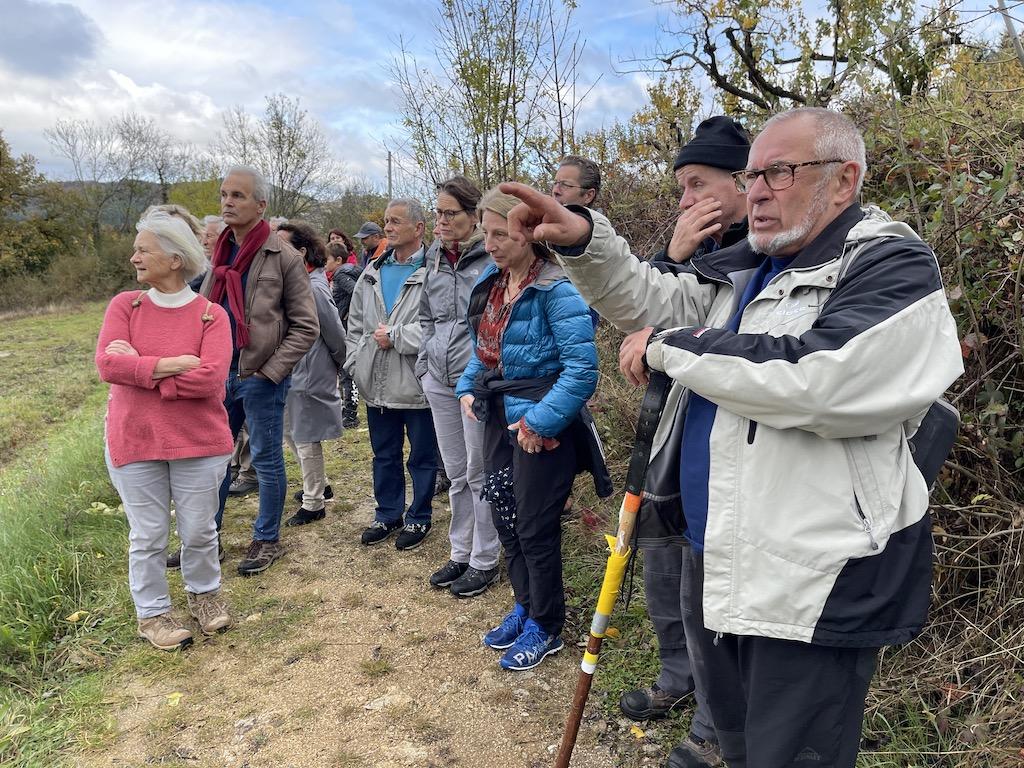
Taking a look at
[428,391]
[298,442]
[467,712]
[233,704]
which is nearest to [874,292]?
[467,712]

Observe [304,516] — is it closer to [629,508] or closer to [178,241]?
[178,241]

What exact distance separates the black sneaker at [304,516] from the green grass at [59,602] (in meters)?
1.10

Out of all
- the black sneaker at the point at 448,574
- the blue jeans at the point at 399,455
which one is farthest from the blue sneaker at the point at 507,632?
the blue jeans at the point at 399,455

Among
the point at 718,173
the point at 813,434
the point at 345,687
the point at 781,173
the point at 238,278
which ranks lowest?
the point at 345,687

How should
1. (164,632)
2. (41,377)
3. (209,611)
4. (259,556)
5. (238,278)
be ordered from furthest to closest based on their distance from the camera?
1. (41,377)
2. (259,556)
3. (238,278)
4. (209,611)
5. (164,632)

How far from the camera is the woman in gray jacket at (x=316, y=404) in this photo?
483cm

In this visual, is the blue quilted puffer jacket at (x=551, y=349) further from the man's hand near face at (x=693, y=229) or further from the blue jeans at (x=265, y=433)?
the blue jeans at (x=265, y=433)

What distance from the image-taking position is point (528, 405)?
3049 millimetres

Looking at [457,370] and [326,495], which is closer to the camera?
[457,370]

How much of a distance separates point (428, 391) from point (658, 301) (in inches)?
86.6

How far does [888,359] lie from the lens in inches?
56.2

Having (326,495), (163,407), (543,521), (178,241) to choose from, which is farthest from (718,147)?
(326,495)

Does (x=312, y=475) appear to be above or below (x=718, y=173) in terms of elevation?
below

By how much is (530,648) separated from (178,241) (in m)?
2.65
